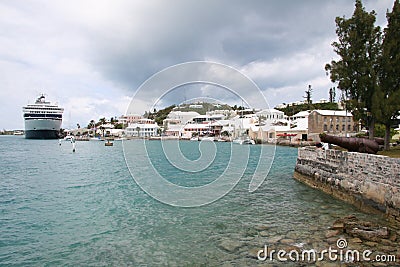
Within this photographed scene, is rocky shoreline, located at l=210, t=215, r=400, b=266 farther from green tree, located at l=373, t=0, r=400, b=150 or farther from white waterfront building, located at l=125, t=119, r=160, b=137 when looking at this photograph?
white waterfront building, located at l=125, t=119, r=160, b=137

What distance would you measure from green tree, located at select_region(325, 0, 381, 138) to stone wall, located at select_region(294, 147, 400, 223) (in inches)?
215

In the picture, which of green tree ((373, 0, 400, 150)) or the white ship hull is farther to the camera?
the white ship hull

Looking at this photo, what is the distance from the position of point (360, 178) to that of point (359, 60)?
1016cm

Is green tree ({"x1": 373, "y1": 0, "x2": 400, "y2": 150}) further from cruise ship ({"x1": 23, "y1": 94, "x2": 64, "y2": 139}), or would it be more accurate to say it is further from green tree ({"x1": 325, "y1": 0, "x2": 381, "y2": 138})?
cruise ship ({"x1": 23, "y1": 94, "x2": 64, "y2": 139})

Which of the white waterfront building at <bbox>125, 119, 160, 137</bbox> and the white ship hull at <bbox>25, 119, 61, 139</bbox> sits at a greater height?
the white ship hull at <bbox>25, 119, 61, 139</bbox>

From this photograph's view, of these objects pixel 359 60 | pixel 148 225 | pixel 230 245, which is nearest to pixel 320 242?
pixel 230 245

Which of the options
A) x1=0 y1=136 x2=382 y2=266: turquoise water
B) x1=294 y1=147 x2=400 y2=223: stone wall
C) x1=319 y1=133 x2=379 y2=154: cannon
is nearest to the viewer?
x1=0 y1=136 x2=382 y2=266: turquoise water

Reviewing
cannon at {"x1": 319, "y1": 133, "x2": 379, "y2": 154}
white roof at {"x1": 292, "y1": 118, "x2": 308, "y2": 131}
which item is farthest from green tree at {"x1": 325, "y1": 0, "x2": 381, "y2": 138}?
white roof at {"x1": 292, "y1": 118, "x2": 308, "y2": 131}

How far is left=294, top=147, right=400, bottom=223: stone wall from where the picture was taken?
9.80m

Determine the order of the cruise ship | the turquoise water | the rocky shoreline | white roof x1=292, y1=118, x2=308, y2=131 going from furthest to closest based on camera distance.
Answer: the cruise ship
white roof x1=292, y1=118, x2=308, y2=131
the turquoise water
the rocky shoreline

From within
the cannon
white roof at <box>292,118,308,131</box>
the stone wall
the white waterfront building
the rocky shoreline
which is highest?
white roof at <box>292,118,308,131</box>

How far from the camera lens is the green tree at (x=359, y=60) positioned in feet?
59.0

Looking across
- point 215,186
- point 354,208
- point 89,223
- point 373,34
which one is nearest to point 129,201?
point 89,223

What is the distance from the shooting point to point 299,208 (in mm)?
12008
